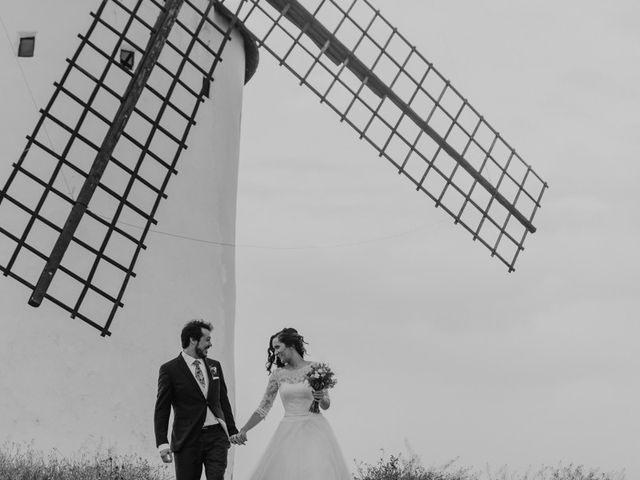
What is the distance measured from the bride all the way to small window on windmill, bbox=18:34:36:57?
4100mm

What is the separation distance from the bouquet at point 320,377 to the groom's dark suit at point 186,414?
718 millimetres

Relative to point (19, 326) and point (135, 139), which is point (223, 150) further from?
point (19, 326)

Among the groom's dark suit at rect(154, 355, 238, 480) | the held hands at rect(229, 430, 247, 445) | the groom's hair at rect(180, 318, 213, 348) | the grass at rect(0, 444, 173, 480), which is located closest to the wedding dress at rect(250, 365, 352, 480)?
the held hands at rect(229, 430, 247, 445)

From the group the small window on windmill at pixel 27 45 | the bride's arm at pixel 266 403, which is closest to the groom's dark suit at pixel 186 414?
the bride's arm at pixel 266 403

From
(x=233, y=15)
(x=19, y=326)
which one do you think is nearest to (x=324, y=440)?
(x=19, y=326)

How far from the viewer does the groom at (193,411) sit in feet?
26.7

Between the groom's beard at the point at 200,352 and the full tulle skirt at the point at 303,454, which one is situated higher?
the groom's beard at the point at 200,352

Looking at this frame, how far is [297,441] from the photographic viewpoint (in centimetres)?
894

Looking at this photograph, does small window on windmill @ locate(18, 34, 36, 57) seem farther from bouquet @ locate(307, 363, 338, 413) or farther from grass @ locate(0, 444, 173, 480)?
bouquet @ locate(307, 363, 338, 413)

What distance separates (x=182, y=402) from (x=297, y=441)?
3.47ft

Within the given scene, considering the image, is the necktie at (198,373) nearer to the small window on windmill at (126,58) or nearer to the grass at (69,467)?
the grass at (69,467)

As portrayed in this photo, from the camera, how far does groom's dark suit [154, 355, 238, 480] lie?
26.7 ft

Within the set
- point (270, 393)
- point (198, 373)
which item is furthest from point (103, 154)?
point (198, 373)

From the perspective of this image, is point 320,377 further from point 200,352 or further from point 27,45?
point 27,45
